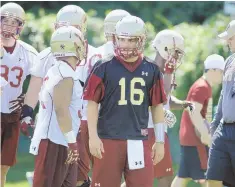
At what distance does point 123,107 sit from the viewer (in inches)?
305

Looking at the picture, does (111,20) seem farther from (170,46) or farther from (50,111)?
(50,111)

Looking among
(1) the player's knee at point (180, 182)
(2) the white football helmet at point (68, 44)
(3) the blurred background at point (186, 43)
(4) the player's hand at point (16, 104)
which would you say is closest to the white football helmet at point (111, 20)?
(4) the player's hand at point (16, 104)

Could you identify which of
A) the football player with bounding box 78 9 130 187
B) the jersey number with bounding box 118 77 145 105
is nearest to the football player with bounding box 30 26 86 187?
the jersey number with bounding box 118 77 145 105

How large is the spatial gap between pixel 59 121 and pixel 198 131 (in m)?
2.92

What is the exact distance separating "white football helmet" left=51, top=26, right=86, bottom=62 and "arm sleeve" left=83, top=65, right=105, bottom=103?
501 mm

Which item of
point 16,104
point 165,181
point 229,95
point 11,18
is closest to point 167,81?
point 229,95

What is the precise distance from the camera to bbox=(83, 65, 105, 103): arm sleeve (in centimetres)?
771

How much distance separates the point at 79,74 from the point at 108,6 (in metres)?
10.4

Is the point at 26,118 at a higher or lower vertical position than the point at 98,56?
lower

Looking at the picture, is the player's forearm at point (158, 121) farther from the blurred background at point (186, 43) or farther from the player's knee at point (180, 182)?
the blurred background at point (186, 43)

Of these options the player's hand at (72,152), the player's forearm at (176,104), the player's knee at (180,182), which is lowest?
the player's knee at (180,182)

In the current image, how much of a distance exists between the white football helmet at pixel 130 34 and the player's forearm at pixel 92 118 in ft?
1.45

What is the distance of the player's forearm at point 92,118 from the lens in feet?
25.3

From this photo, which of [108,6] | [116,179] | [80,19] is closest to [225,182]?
[116,179]
